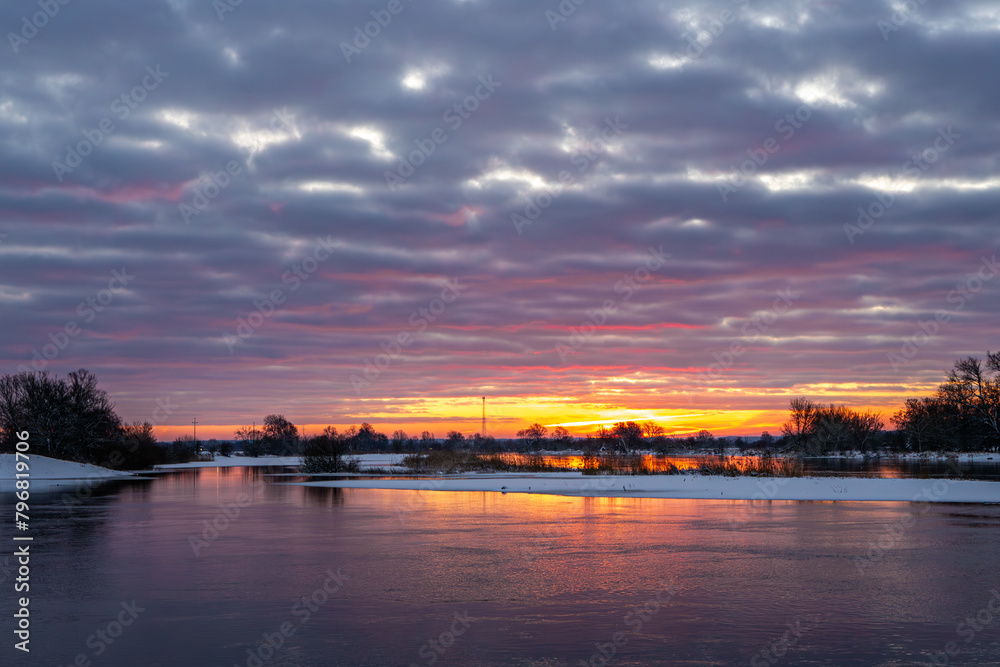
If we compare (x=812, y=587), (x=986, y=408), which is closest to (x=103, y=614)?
(x=812, y=587)

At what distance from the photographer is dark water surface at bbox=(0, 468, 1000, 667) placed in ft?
32.8

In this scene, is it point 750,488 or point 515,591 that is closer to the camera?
point 515,591

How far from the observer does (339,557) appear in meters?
17.8

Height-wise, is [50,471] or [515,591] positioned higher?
[515,591]

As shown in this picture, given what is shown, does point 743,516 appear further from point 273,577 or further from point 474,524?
point 273,577

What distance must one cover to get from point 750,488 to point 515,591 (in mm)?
29278

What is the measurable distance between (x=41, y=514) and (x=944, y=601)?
3159 centimetres

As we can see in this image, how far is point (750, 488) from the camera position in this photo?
3959 cm

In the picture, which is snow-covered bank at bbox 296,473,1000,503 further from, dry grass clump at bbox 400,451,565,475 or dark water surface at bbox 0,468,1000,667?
dry grass clump at bbox 400,451,565,475

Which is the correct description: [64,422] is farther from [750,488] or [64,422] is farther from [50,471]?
[750,488]

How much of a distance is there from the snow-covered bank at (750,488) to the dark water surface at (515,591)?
33.4 ft

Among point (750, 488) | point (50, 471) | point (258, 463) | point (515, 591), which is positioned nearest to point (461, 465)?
point (750, 488)

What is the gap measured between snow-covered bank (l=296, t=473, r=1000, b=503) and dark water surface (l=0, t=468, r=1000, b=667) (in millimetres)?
10194

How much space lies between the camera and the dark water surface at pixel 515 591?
9.98 metres
